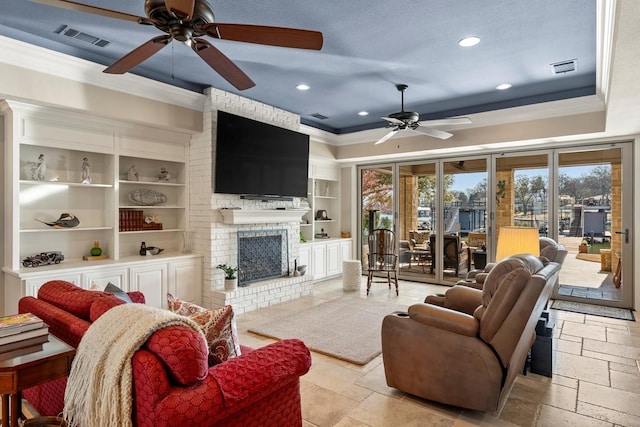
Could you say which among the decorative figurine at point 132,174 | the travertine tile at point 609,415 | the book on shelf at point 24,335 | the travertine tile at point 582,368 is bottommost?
the travertine tile at point 609,415

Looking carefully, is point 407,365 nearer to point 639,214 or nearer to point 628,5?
point 628,5

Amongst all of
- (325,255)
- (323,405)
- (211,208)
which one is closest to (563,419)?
(323,405)

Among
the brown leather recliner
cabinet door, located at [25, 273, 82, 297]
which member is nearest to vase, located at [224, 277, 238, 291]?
cabinet door, located at [25, 273, 82, 297]

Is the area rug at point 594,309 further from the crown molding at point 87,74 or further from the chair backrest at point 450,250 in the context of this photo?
the crown molding at point 87,74

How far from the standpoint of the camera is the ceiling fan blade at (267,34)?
2.12 metres

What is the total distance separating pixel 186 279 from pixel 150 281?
448 millimetres

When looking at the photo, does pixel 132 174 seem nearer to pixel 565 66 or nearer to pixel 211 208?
pixel 211 208

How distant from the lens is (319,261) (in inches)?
272

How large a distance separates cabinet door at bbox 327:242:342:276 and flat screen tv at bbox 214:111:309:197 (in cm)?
163

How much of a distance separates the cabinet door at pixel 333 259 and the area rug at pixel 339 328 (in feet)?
5.99

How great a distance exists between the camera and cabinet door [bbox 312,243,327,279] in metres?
6.82

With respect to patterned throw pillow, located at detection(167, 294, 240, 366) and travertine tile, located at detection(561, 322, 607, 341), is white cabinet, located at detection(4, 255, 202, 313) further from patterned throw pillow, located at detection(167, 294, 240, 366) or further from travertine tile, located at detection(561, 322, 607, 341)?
travertine tile, located at detection(561, 322, 607, 341)

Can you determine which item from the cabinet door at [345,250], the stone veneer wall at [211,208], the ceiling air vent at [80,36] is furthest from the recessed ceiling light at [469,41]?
the cabinet door at [345,250]

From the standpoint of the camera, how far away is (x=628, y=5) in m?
1.85
